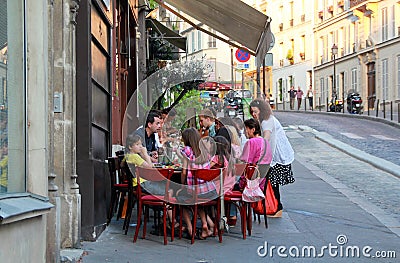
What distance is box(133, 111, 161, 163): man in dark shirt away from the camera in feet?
36.0

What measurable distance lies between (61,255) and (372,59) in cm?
4472

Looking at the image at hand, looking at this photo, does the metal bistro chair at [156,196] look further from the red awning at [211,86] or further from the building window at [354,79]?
the building window at [354,79]

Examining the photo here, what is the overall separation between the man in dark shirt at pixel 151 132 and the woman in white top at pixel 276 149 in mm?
1417

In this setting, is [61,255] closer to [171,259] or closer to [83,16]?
[171,259]

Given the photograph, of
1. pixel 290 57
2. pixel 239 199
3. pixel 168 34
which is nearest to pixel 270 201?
pixel 239 199

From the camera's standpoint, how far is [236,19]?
42.4 feet

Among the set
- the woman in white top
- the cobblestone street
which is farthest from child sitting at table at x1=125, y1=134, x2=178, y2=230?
the cobblestone street

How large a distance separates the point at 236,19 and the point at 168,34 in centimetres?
950

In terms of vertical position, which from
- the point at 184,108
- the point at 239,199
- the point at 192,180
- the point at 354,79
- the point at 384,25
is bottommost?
the point at 239,199

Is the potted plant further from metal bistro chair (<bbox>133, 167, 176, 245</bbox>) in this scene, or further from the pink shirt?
metal bistro chair (<bbox>133, 167, 176, 245</bbox>)

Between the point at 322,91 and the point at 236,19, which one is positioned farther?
the point at 322,91

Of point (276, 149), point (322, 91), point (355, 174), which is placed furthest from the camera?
point (322, 91)

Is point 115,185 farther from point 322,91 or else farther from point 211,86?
point 322,91

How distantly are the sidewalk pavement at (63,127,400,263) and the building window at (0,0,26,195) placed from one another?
5.68 feet
